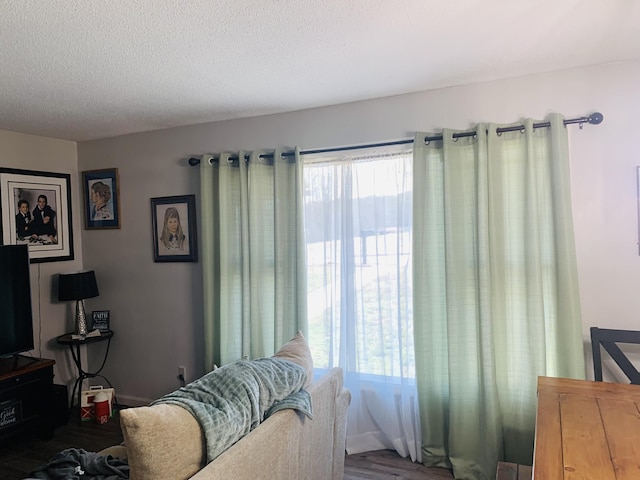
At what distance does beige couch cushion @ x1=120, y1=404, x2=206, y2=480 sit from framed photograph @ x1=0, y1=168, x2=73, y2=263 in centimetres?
298

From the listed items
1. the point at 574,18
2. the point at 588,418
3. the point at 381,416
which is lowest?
the point at 381,416

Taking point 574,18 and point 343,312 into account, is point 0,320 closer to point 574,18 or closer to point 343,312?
point 343,312

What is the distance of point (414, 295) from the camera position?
9.09 feet

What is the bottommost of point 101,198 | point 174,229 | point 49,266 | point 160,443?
point 160,443

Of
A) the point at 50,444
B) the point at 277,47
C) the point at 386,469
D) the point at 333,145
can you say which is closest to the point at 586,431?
the point at 386,469

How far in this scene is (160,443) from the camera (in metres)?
1.32

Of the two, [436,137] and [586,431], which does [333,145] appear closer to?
[436,137]

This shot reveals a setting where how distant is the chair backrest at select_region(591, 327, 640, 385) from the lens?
7.34 ft

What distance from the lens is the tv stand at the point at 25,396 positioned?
9.96 ft

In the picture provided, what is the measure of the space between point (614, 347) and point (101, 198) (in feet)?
13.2

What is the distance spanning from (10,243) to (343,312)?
2.77 meters

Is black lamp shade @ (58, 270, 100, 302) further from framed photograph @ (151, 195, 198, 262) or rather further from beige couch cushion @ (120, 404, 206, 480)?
beige couch cushion @ (120, 404, 206, 480)

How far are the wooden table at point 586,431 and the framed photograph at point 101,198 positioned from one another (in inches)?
140

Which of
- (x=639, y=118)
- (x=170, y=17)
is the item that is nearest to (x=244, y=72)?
(x=170, y=17)
